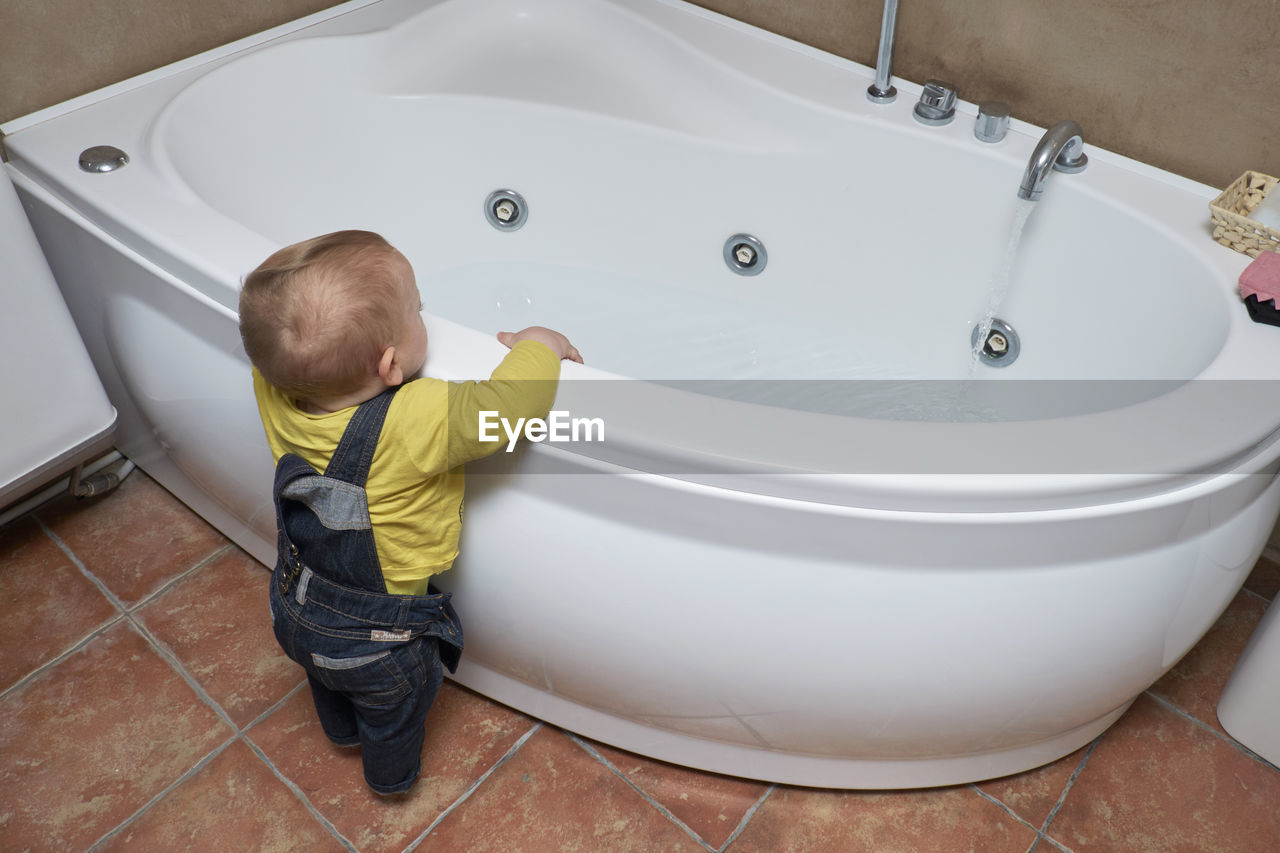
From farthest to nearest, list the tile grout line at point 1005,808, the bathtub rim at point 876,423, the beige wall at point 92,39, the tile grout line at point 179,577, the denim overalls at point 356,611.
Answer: the tile grout line at point 179,577 → the beige wall at point 92,39 → the tile grout line at point 1005,808 → the denim overalls at point 356,611 → the bathtub rim at point 876,423

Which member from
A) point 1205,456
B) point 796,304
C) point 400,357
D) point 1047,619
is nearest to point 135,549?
point 400,357

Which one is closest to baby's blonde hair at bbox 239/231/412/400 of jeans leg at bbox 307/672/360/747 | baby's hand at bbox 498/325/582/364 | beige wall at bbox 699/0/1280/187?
baby's hand at bbox 498/325/582/364

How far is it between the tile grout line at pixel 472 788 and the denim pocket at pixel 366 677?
0.69 ft

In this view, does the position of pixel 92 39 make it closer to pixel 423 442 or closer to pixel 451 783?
pixel 423 442

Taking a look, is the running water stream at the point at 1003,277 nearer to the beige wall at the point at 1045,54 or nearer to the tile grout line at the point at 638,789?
the beige wall at the point at 1045,54

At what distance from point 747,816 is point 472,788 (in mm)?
332

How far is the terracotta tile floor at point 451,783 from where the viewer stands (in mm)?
1203

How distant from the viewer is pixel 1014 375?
1.48m

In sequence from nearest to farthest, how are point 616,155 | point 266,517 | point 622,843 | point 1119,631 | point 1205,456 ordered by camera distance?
point 1205,456, point 1119,631, point 622,843, point 266,517, point 616,155

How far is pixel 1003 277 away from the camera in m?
1.45

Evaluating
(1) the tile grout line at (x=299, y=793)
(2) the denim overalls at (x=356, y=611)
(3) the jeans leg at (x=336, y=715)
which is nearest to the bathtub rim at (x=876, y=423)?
(2) the denim overalls at (x=356, y=611)

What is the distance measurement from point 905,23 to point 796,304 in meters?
0.44

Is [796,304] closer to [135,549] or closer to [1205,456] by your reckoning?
[1205,456]

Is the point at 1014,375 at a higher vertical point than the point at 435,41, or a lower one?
lower
